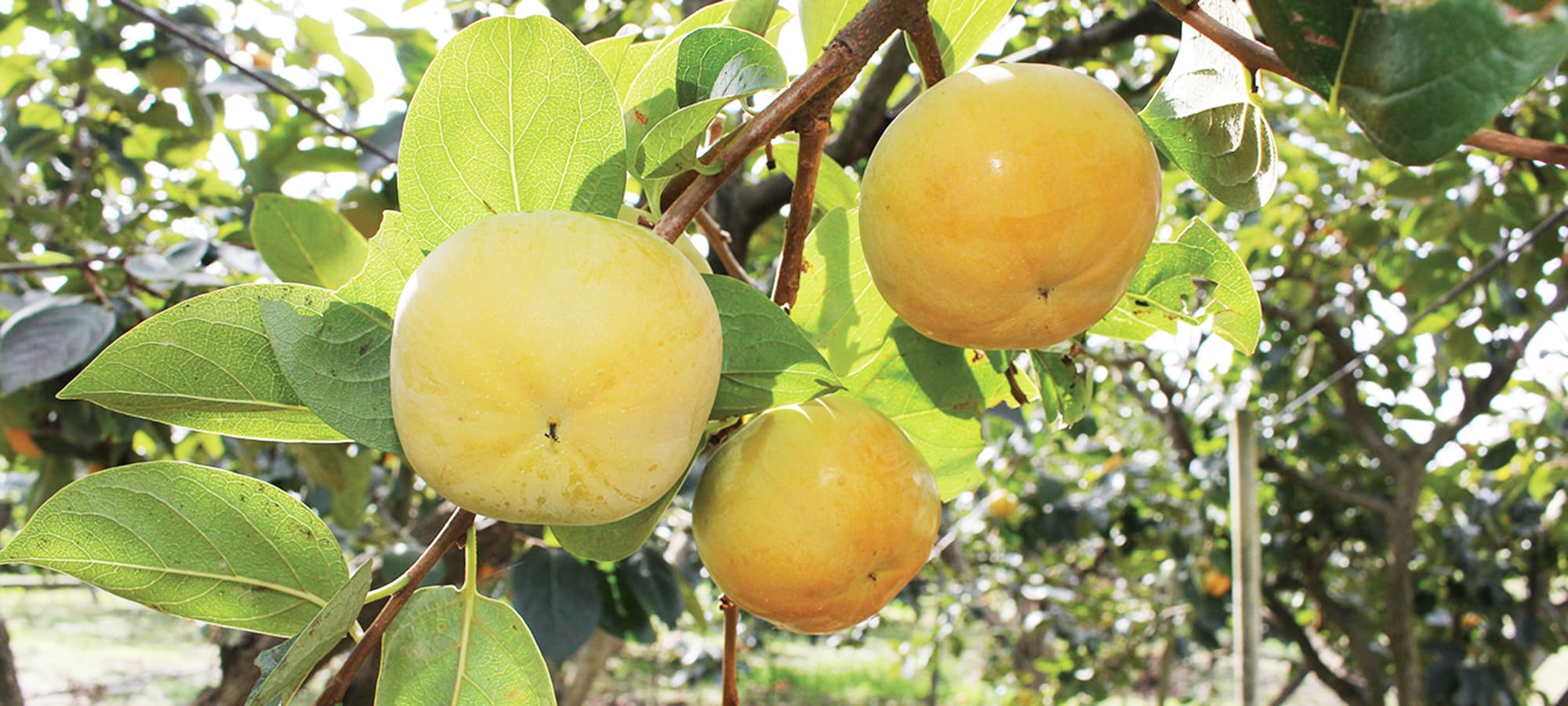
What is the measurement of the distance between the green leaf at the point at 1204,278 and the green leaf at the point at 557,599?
132cm

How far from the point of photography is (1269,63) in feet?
2.25

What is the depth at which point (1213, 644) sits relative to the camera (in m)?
4.43

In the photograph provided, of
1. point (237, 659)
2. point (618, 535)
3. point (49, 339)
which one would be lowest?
point (237, 659)

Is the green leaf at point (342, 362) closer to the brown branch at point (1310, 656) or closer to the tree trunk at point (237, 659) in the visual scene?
the tree trunk at point (237, 659)

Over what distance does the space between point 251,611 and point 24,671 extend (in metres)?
9.56

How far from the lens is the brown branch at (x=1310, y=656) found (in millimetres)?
4336

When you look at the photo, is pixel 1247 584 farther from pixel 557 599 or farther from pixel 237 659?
pixel 237 659

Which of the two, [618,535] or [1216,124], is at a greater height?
[1216,124]

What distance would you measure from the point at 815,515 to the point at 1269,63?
502 millimetres

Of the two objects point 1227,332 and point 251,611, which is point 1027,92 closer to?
point 1227,332

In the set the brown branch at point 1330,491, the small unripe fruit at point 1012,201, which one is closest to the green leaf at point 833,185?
the small unripe fruit at point 1012,201

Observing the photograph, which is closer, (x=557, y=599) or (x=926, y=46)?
(x=926, y=46)

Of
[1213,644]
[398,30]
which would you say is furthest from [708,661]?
[398,30]

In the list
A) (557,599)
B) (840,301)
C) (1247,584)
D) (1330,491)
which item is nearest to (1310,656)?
(1330,491)
